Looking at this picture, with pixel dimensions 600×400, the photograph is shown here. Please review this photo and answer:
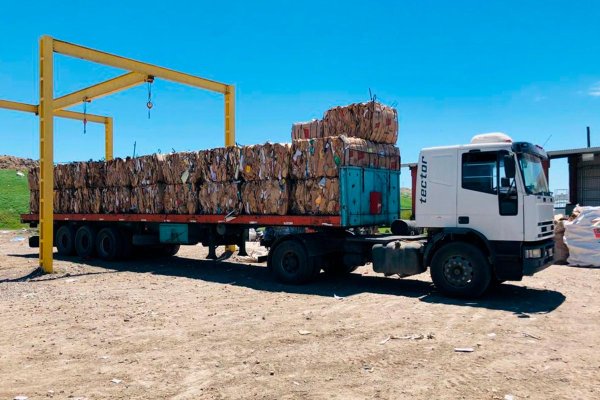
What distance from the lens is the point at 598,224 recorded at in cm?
1362

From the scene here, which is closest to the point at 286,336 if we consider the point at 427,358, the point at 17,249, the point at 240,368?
the point at 240,368

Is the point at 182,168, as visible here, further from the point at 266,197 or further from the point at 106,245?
the point at 106,245

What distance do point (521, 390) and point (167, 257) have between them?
14256mm

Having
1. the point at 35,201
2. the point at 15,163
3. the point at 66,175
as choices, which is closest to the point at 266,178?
the point at 66,175

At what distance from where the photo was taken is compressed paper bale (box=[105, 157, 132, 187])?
15.7m

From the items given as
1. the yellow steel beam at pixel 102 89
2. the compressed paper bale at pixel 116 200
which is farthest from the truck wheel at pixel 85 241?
the yellow steel beam at pixel 102 89

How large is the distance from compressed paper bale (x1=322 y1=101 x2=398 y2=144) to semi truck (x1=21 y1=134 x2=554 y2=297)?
2.74ft

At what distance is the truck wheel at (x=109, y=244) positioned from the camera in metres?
16.2

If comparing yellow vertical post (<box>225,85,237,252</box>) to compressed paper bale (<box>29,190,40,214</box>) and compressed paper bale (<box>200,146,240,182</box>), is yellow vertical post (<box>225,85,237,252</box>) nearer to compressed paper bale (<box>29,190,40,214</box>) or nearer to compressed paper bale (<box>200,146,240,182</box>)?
compressed paper bale (<box>200,146,240,182</box>)

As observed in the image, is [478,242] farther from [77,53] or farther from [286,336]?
[77,53]

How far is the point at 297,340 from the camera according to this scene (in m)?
6.73

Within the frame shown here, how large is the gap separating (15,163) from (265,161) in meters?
47.3

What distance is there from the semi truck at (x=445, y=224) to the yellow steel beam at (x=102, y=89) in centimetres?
732

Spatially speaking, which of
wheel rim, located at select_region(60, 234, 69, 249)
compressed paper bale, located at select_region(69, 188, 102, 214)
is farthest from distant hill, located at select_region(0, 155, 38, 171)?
compressed paper bale, located at select_region(69, 188, 102, 214)
